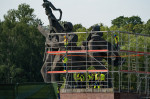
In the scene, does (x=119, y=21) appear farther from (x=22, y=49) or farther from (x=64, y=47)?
(x=64, y=47)

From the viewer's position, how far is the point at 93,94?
31.5 metres

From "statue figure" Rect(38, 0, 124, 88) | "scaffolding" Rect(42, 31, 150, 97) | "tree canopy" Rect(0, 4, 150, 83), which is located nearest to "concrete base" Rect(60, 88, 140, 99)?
"scaffolding" Rect(42, 31, 150, 97)

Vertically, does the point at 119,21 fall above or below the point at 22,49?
above

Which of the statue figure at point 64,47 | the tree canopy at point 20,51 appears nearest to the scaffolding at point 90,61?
the statue figure at point 64,47

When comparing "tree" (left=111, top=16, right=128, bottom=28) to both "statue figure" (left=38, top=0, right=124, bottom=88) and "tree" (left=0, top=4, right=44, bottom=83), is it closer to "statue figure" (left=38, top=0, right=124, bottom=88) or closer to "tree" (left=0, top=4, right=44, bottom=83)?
"tree" (left=0, top=4, right=44, bottom=83)

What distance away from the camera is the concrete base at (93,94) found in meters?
31.0

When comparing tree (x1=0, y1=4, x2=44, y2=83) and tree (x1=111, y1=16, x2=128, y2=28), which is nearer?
tree (x1=0, y1=4, x2=44, y2=83)

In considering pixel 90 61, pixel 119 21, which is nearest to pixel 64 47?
pixel 90 61

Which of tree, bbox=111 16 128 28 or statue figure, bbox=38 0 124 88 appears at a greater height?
tree, bbox=111 16 128 28

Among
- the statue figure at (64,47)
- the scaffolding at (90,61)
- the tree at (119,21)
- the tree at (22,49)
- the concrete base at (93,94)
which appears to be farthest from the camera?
the tree at (119,21)

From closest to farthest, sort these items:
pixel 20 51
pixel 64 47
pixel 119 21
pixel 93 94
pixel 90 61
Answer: pixel 93 94 → pixel 90 61 → pixel 64 47 → pixel 20 51 → pixel 119 21

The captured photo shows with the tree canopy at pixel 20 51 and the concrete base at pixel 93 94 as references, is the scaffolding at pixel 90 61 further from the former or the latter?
the tree canopy at pixel 20 51

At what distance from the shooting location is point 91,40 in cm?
3428

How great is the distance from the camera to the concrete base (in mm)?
31000
